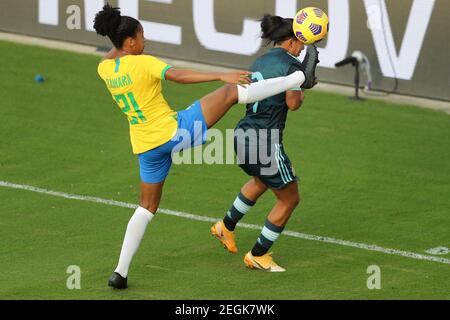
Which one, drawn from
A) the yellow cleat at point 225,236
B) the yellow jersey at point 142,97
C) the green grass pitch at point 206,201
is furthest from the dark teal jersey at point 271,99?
the green grass pitch at point 206,201

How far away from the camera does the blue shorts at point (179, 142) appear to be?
8.55 metres

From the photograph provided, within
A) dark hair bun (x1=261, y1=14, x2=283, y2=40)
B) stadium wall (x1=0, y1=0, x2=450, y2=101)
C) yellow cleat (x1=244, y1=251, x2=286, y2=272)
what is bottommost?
yellow cleat (x1=244, y1=251, x2=286, y2=272)

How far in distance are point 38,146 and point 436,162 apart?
4.65m

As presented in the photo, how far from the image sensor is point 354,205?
36.1ft

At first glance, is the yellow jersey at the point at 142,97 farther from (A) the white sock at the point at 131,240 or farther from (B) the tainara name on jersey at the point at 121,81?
(A) the white sock at the point at 131,240

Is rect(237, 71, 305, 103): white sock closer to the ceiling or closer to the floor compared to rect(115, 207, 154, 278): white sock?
closer to the ceiling

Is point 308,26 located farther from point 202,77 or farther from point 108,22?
point 108,22

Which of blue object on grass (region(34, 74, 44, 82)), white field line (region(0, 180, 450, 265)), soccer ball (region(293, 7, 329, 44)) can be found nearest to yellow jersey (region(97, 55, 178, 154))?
soccer ball (region(293, 7, 329, 44))

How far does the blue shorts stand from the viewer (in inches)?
336

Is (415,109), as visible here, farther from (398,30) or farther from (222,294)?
(222,294)

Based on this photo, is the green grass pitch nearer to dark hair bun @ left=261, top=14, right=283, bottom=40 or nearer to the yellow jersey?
the yellow jersey

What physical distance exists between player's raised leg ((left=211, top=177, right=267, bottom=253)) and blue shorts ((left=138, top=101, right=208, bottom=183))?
1.02 metres

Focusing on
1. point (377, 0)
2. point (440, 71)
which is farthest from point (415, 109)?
point (377, 0)

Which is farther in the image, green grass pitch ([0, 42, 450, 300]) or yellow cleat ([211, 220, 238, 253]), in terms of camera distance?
yellow cleat ([211, 220, 238, 253])
